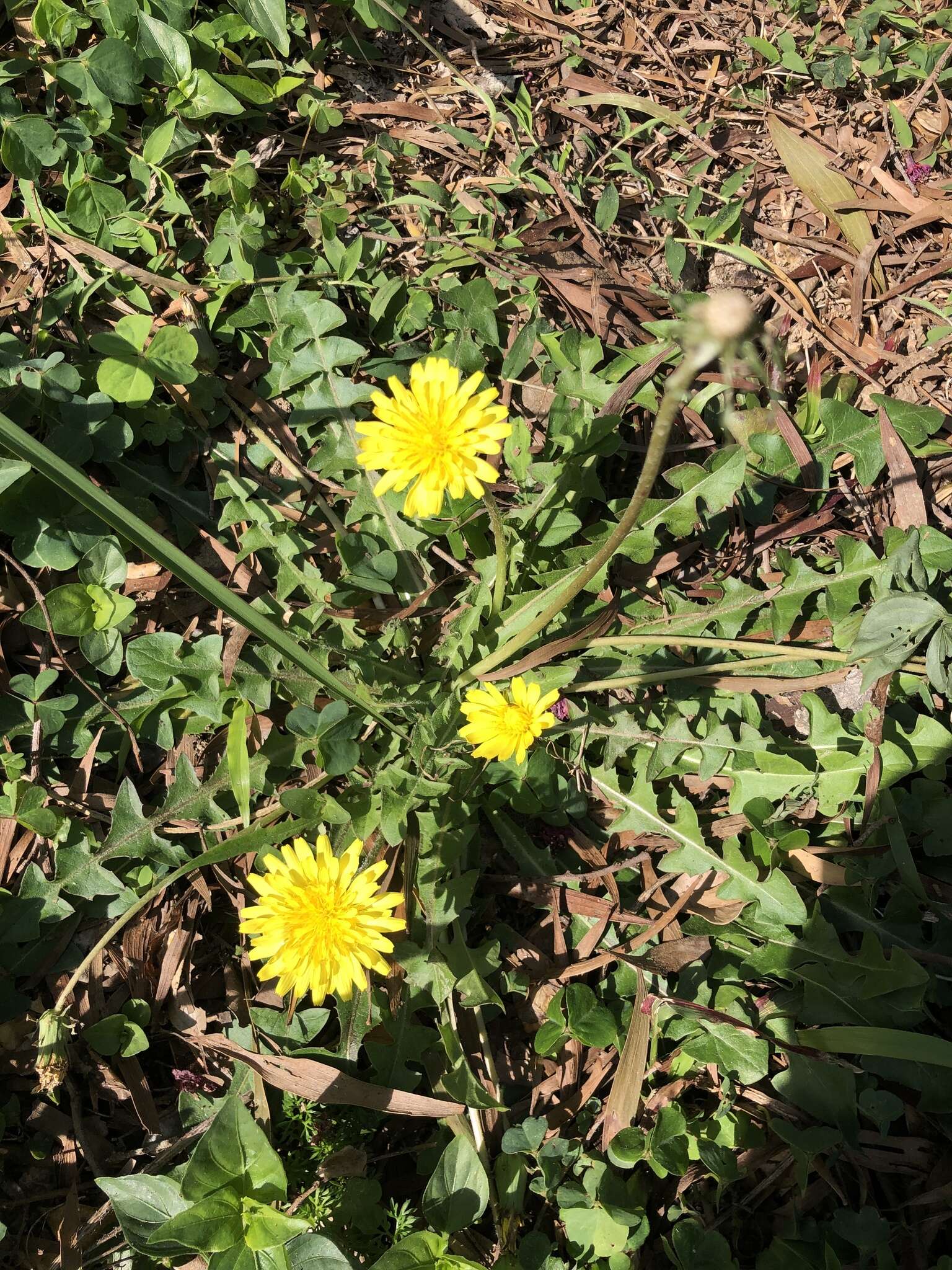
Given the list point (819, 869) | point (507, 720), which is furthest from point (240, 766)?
point (819, 869)

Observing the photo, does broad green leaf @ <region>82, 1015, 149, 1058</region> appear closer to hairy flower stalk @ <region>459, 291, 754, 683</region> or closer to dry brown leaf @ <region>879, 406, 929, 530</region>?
hairy flower stalk @ <region>459, 291, 754, 683</region>

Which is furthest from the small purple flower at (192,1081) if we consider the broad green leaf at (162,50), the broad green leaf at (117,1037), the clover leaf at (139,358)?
the broad green leaf at (162,50)

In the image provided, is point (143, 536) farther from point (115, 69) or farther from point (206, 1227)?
point (115, 69)

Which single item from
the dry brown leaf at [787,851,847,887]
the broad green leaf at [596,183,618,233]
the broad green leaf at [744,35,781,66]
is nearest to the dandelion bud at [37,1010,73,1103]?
the dry brown leaf at [787,851,847,887]

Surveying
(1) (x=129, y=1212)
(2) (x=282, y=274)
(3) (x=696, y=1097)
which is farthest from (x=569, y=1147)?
(2) (x=282, y=274)

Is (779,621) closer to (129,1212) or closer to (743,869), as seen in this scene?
(743,869)

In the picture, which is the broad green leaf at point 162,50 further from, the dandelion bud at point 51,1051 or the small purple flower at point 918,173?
the dandelion bud at point 51,1051
